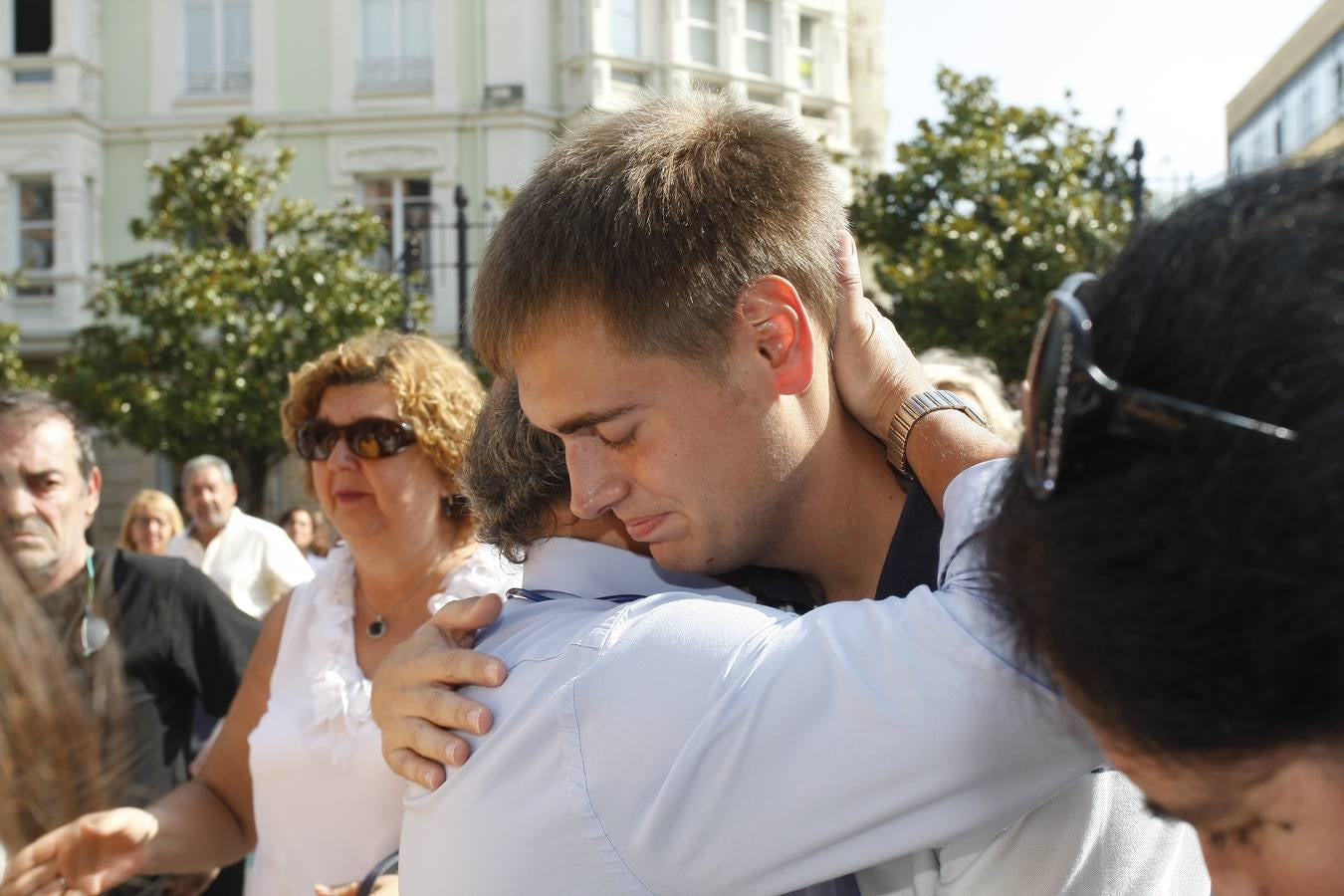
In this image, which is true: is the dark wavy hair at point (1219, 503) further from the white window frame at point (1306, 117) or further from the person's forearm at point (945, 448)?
the person's forearm at point (945, 448)

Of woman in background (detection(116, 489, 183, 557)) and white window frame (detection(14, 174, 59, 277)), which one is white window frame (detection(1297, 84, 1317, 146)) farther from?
white window frame (detection(14, 174, 59, 277))

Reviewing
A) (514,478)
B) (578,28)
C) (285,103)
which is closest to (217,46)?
(285,103)

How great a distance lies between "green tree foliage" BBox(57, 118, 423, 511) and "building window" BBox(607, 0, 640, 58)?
782 cm

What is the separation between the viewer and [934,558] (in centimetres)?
184

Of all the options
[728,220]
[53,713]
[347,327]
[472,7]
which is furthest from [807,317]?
[472,7]

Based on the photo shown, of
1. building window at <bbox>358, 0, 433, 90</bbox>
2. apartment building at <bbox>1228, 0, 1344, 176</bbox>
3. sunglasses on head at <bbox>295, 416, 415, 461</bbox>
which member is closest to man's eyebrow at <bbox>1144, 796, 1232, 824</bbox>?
sunglasses on head at <bbox>295, 416, 415, 461</bbox>

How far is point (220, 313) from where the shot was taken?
62.8 feet

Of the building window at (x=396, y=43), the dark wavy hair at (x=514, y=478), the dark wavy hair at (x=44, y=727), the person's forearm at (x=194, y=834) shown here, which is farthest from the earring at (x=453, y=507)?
the building window at (x=396, y=43)

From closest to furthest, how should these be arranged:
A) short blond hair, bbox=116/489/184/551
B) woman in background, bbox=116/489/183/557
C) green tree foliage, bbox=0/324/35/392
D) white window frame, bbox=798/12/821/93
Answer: woman in background, bbox=116/489/183/557 → short blond hair, bbox=116/489/184/551 → green tree foliage, bbox=0/324/35/392 → white window frame, bbox=798/12/821/93

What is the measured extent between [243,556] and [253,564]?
0.27 feet

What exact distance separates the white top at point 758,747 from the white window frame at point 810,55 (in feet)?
89.5

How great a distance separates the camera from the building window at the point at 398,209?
2428 centimetres

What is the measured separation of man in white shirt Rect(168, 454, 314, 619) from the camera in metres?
7.65

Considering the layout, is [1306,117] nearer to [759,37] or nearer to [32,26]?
→ [759,37]
